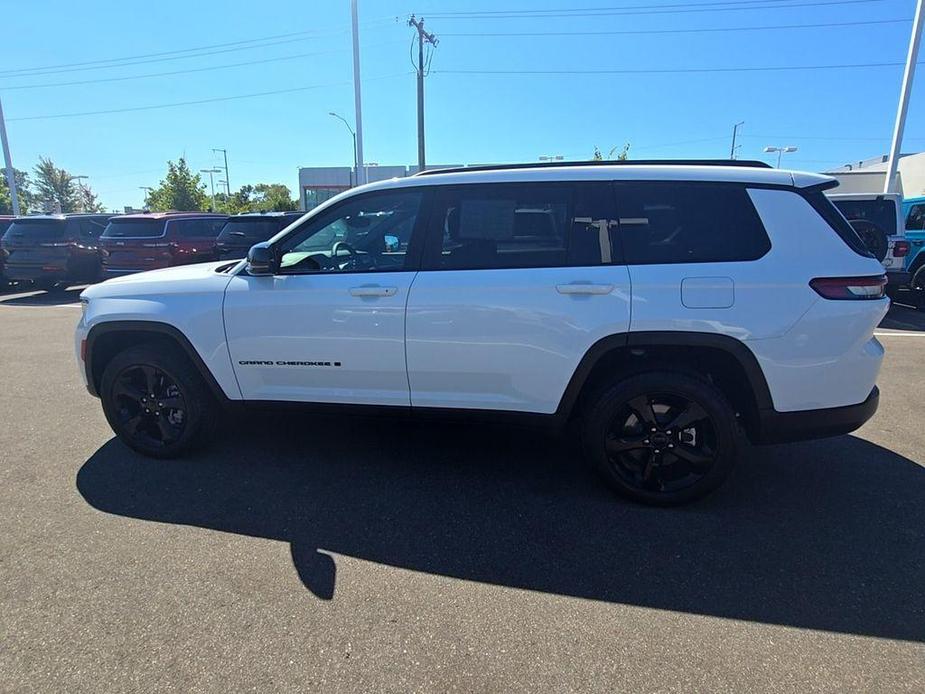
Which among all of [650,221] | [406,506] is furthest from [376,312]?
[650,221]

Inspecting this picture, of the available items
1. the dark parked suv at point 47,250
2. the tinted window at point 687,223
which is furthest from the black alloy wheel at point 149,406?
the dark parked suv at point 47,250

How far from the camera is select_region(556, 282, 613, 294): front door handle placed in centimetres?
294

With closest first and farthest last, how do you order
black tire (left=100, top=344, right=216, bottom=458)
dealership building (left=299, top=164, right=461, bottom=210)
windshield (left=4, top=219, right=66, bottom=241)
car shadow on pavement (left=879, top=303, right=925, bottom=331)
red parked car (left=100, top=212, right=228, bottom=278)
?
black tire (left=100, top=344, right=216, bottom=458) → car shadow on pavement (left=879, top=303, right=925, bottom=331) → red parked car (left=100, top=212, right=228, bottom=278) → windshield (left=4, top=219, right=66, bottom=241) → dealership building (left=299, top=164, right=461, bottom=210)

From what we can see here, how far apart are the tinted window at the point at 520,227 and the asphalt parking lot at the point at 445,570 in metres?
1.41

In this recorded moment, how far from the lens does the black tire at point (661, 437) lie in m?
2.98

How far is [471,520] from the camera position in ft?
10.0

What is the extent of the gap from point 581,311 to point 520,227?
627 millimetres

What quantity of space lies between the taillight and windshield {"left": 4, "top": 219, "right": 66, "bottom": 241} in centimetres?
1461

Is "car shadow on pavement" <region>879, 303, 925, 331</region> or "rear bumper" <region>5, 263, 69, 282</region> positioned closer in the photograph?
"car shadow on pavement" <region>879, 303, 925, 331</region>

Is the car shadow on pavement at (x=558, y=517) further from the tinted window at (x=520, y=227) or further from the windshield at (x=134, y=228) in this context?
the windshield at (x=134, y=228)

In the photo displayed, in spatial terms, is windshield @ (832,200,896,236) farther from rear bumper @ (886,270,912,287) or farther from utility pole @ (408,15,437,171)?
utility pole @ (408,15,437,171)

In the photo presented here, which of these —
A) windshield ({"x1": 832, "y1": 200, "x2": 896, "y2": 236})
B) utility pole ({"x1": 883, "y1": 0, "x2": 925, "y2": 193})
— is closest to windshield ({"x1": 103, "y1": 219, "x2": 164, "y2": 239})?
windshield ({"x1": 832, "y1": 200, "x2": 896, "y2": 236})

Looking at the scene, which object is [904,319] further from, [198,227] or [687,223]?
[198,227]

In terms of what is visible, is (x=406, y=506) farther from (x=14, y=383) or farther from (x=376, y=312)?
(x=14, y=383)
